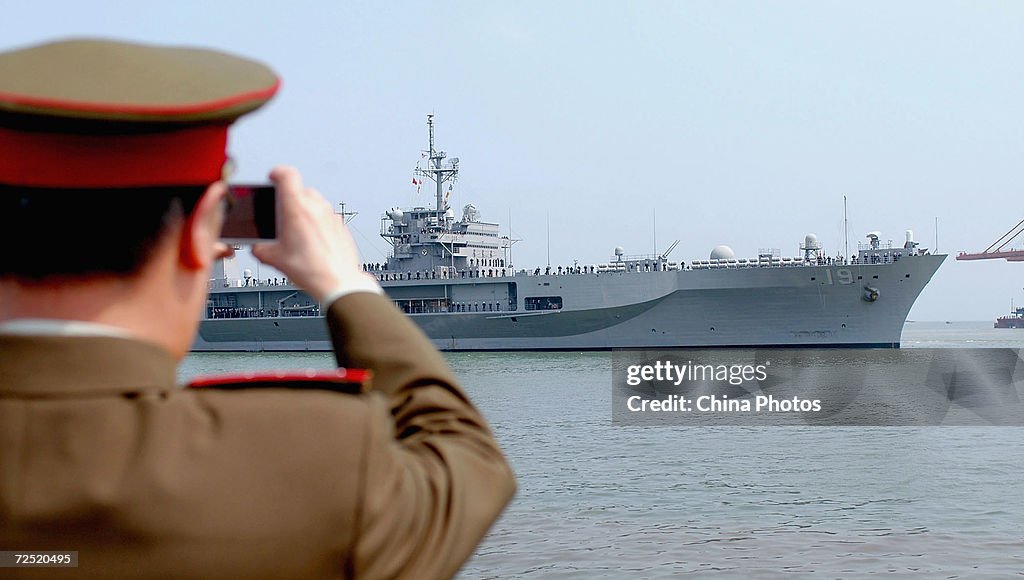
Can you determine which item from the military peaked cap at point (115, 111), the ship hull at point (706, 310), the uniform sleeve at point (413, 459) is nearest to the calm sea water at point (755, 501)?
the uniform sleeve at point (413, 459)

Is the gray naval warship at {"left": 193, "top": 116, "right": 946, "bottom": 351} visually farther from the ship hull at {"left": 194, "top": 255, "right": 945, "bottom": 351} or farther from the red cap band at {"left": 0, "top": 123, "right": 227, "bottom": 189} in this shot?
the red cap band at {"left": 0, "top": 123, "right": 227, "bottom": 189}

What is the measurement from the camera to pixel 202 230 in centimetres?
104

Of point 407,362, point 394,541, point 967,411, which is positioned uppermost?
point 407,362

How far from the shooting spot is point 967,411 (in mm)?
21391

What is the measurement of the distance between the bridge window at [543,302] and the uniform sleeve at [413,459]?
39084 mm

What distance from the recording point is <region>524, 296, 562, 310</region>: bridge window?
132 ft

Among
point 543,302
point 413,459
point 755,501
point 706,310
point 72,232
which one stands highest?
point 72,232

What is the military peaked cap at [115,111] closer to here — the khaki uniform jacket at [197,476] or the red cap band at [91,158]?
the red cap band at [91,158]

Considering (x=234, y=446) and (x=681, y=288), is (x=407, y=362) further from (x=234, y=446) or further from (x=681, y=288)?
(x=681, y=288)

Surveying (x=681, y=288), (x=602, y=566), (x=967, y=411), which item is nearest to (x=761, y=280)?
(x=681, y=288)

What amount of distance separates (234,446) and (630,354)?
3824 centimetres

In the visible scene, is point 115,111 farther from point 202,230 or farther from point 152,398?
point 152,398

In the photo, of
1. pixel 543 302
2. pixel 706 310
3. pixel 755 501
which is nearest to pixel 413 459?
pixel 755 501

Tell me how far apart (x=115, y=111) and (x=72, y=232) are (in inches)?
5.0
